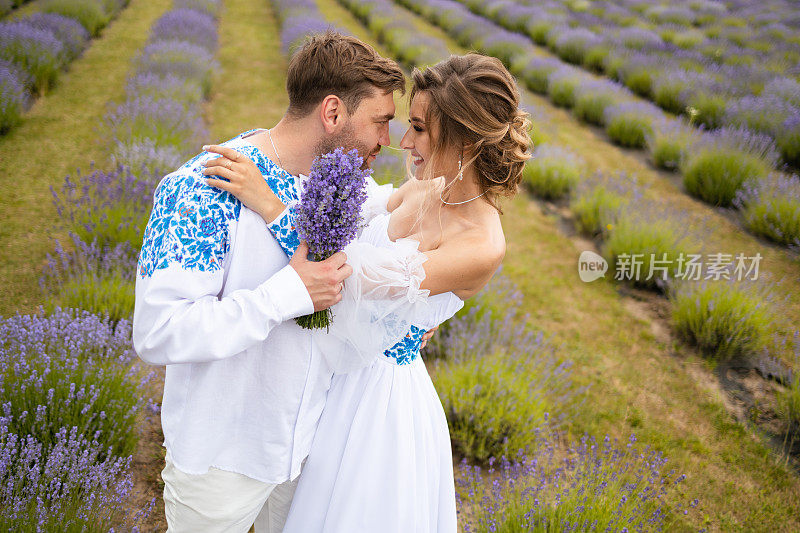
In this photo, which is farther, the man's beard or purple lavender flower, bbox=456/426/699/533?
purple lavender flower, bbox=456/426/699/533

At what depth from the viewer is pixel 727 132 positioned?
7.43 metres

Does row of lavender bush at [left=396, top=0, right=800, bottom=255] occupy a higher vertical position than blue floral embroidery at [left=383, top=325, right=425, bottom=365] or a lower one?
lower

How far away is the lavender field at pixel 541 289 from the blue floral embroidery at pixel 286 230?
4.95 feet

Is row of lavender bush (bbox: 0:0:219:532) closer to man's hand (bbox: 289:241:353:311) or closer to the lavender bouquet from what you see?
man's hand (bbox: 289:241:353:311)

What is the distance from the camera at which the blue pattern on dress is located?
64.1 inches

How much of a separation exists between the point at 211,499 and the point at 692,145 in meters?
7.89

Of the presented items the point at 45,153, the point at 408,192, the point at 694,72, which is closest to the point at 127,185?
the point at 45,153

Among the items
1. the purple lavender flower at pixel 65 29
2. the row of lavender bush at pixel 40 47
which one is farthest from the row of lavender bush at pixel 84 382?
the purple lavender flower at pixel 65 29

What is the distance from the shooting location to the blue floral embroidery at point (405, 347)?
6.96 ft

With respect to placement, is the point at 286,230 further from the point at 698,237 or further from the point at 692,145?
the point at 692,145

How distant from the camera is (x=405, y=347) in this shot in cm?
213

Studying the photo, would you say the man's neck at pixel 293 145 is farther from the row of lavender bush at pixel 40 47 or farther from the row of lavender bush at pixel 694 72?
the row of lavender bush at pixel 694 72

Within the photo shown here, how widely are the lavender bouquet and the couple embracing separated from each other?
0.08 meters

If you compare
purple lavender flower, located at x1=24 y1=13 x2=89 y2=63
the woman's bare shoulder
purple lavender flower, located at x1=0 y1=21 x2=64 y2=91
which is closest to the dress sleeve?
the woman's bare shoulder
